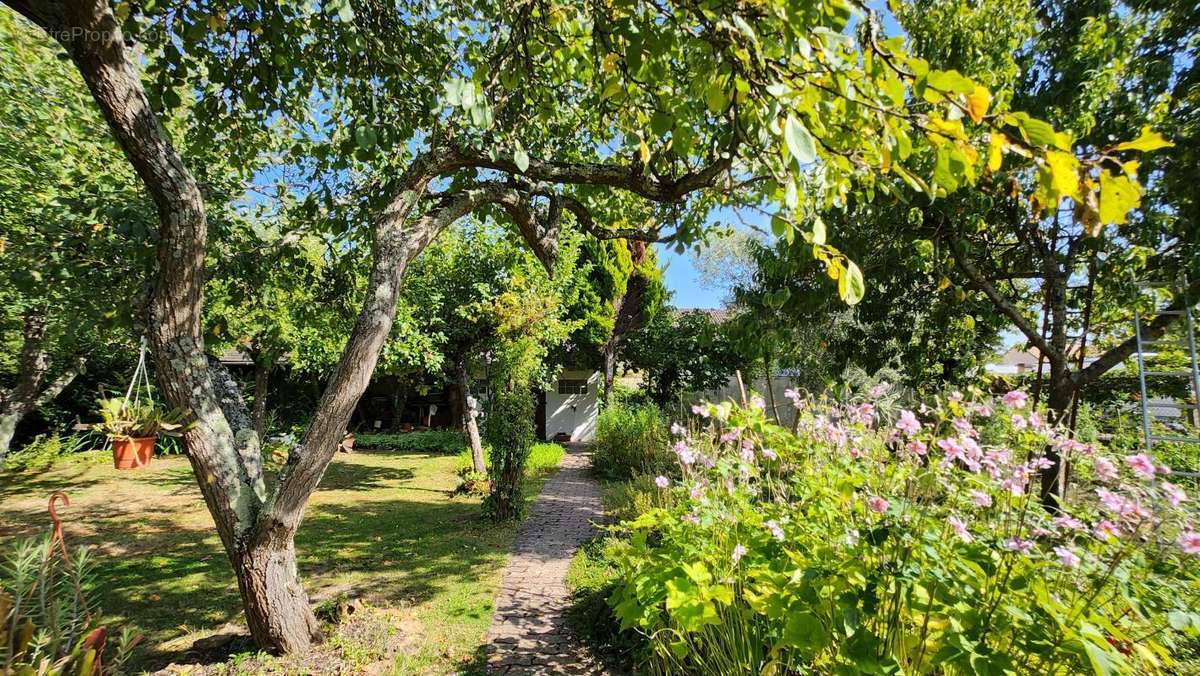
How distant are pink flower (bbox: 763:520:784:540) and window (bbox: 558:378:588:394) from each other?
16545 mm

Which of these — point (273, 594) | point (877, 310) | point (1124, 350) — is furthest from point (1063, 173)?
point (1124, 350)

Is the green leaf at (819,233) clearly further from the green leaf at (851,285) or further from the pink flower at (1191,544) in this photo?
the pink flower at (1191,544)

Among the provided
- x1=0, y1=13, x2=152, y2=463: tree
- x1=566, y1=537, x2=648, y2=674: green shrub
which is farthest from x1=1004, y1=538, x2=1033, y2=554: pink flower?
x1=0, y1=13, x2=152, y2=463: tree

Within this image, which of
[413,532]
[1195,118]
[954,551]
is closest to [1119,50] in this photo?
[1195,118]

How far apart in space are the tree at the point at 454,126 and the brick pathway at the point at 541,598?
1.37 m

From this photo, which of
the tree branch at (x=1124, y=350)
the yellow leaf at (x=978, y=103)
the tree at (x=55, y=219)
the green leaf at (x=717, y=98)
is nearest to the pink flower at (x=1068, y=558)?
the yellow leaf at (x=978, y=103)

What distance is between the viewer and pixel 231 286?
4.06 m

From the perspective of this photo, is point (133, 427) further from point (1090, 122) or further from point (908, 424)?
point (1090, 122)

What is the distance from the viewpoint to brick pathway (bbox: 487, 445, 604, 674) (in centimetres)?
347

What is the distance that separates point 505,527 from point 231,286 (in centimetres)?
449

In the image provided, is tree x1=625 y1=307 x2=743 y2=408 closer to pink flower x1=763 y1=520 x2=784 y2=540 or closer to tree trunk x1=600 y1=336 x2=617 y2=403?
tree trunk x1=600 y1=336 x2=617 y2=403

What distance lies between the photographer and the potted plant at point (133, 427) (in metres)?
2.61

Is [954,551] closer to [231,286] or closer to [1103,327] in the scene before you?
[231,286]

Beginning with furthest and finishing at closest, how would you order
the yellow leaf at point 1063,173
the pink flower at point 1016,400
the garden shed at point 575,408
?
1. the garden shed at point 575,408
2. the pink flower at point 1016,400
3. the yellow leaf at point 1063,173
